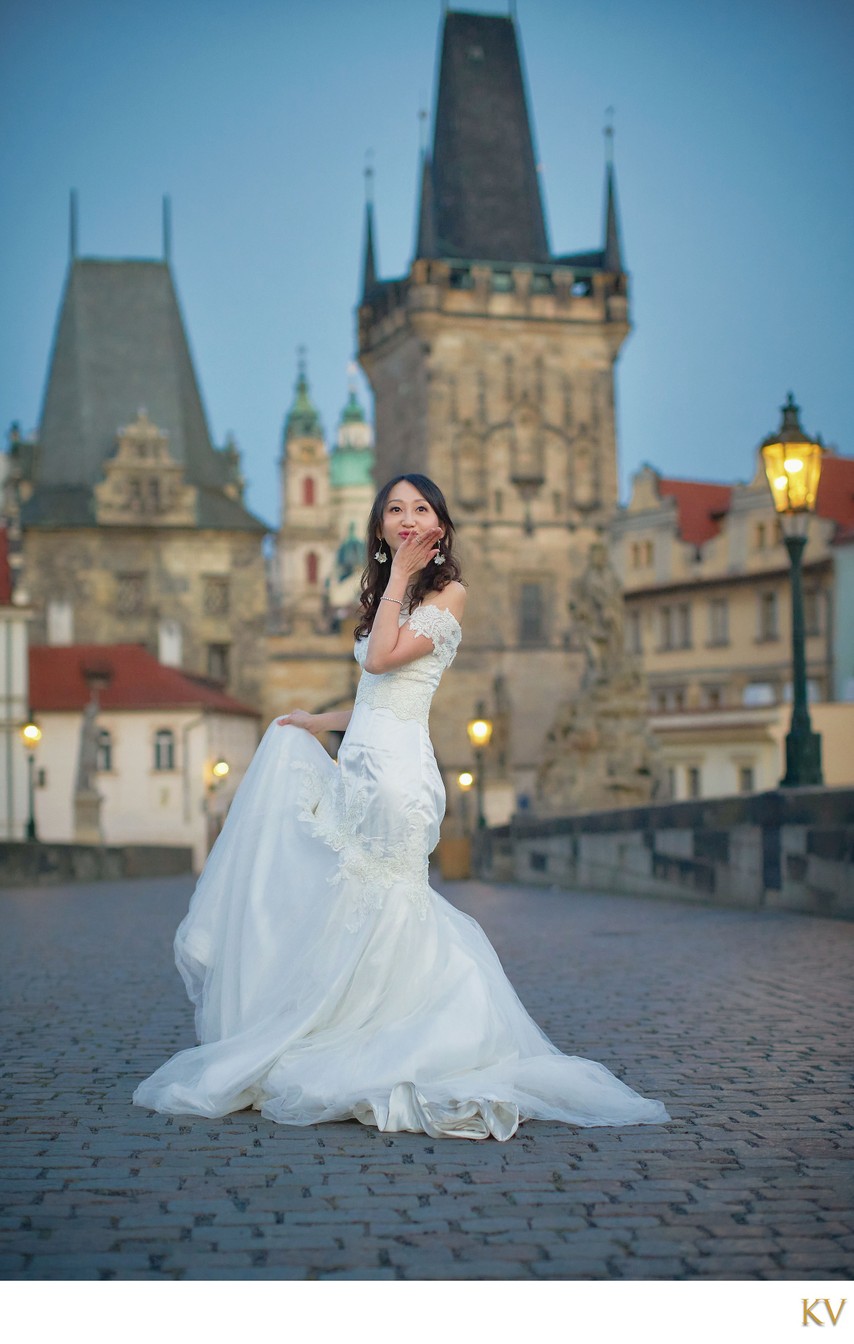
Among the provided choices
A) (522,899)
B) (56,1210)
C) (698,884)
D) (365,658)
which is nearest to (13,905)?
(522,899)

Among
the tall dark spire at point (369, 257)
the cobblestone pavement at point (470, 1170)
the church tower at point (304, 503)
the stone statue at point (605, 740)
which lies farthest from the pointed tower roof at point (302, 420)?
the cobblestone pavement at point (470, 1170)

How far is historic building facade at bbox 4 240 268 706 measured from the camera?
62.3 m

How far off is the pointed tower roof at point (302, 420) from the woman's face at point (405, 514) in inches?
5909

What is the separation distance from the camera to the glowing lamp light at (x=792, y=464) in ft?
46.1

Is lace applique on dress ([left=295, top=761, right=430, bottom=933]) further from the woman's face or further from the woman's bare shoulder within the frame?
the woman's face

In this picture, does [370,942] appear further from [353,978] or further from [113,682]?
[113,682]

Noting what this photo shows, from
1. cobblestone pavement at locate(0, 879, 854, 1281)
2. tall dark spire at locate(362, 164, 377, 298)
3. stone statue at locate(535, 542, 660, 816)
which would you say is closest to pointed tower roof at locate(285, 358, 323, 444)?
tall dark spire at locate(362, 164, 377, 298)

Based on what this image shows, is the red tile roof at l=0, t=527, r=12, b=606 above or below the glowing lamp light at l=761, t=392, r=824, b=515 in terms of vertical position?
above

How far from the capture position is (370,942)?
5.73 m

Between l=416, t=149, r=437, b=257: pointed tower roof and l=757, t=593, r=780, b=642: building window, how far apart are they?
18463mm

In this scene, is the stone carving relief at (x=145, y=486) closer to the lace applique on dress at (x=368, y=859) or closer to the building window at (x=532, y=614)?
the building window at (x=532, y=614)

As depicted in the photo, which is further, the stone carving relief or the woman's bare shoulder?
the stone carving relief

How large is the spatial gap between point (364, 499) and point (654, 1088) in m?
166
